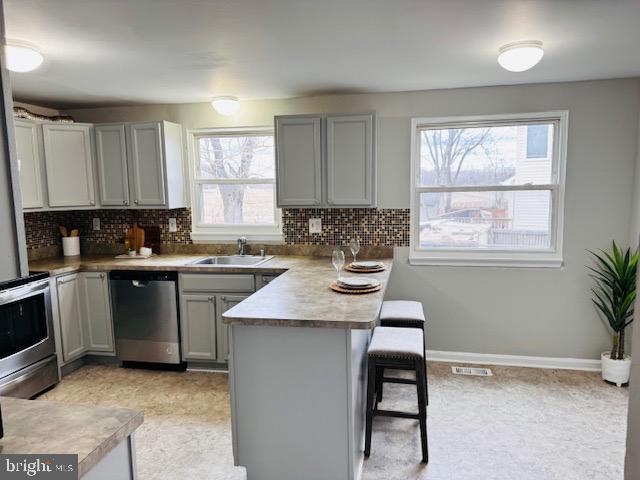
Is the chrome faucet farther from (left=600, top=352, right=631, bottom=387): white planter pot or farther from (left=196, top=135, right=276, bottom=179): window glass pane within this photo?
(left=600, top=352, right=631, bottom=387): white planter pot

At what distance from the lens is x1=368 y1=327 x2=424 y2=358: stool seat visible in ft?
7.59

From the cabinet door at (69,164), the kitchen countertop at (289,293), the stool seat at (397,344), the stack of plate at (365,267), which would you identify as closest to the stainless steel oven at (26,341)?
the kitchen countertop at (289,293)

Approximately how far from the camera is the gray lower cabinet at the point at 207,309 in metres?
3.49

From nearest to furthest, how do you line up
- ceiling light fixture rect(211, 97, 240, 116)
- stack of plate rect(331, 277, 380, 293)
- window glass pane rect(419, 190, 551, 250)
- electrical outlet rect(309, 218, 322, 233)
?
stack of plate rect(331, 277, 380, 293), window glass pane rect(419, 190, 551, 250), ceiling light fixture rect(211, 97, 240, 116), electrical outlet rect(309, 218, 322, 233)

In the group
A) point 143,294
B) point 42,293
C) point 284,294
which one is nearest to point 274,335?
point 284,294

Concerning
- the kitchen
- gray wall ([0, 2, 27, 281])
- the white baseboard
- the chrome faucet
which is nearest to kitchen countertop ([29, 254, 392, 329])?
the kitchen

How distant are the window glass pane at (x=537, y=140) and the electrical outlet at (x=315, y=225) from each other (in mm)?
1885

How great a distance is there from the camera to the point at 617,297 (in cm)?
330

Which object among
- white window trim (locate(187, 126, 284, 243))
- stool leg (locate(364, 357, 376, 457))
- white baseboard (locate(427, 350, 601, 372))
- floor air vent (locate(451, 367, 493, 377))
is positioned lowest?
floor air vent (locate(451, 367, 493, 377))

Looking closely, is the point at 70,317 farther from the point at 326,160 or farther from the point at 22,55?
the point at 326,160

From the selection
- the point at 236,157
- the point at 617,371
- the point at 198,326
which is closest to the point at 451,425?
the point at 617,371

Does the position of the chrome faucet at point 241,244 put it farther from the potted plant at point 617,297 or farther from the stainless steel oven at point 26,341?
the potted plant at point 617,297

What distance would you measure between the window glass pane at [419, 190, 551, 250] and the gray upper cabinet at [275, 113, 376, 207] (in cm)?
64

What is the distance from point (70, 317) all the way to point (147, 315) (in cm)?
65
